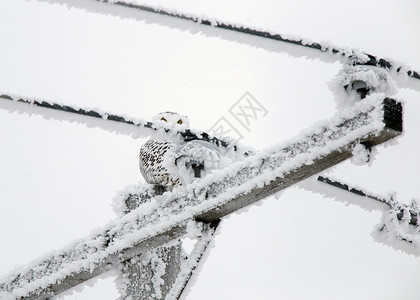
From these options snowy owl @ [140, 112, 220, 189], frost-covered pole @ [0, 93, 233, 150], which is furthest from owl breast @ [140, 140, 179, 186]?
frost-covered pole @ [0, 93, 233, 150]

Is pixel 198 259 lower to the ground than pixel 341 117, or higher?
lower

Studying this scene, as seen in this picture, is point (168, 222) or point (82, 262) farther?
point (82, 262)

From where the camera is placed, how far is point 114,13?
246 centimetres

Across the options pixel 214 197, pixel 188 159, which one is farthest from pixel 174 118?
pixel 214 197

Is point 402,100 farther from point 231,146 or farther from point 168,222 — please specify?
point 168,222

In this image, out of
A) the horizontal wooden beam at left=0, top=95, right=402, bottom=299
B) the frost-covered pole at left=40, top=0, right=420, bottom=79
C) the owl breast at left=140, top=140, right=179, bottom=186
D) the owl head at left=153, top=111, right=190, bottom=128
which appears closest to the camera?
the horizontal wooden beam at left=0, top=95, right=402, bottom=299

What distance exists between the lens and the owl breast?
2918mm

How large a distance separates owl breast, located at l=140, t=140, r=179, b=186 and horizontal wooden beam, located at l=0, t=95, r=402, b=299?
0.96ft

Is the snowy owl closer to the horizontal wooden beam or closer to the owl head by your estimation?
the horizontal wooden beam

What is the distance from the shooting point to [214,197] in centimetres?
239

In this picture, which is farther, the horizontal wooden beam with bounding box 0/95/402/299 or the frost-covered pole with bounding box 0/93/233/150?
the frost-covered pole with bounding box 0/93/233/150

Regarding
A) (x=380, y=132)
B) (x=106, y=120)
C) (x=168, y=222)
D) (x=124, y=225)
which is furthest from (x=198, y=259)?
(x=380, y=132)

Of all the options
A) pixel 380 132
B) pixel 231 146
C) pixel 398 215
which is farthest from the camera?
pixel 398 215

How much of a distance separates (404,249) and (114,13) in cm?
162
